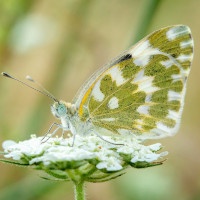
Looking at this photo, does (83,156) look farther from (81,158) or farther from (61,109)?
(61,109)

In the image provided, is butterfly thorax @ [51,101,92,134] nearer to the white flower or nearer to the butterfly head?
the butterfly head

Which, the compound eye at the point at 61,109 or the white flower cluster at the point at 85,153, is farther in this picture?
the compound eye at the point at 61,109

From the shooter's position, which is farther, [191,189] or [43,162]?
[191,189]

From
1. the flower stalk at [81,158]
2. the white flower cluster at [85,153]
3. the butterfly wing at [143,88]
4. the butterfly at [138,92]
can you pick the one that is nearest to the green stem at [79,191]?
the flower stalk at [81,158]

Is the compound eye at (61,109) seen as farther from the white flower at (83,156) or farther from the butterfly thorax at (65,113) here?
the white flower at (83,156)

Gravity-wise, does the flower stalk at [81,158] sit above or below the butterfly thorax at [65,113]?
below

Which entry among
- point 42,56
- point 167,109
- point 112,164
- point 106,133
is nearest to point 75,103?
point 106,133

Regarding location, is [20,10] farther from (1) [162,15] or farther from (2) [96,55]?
(1) [162,15]

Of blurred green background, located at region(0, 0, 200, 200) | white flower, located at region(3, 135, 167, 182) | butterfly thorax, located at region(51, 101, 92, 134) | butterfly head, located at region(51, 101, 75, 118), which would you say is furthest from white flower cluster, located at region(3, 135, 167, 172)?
blurred green background, located at region(0, 0, 200, 200)
